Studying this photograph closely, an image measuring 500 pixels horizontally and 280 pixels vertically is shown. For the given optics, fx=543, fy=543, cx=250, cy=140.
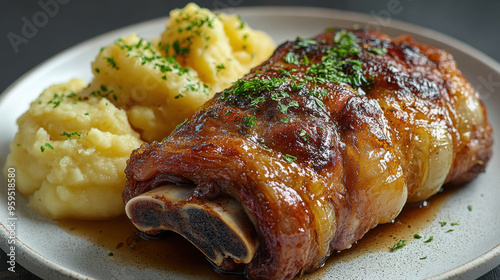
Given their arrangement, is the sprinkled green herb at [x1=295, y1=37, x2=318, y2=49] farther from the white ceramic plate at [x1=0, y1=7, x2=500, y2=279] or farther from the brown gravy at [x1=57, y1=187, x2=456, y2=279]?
the white ceramic plate at [x1=0, y1=7, x2=500, y2=279]

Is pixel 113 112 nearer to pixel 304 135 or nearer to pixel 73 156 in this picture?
pixel 73 156

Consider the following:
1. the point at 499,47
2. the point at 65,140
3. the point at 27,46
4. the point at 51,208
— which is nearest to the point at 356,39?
the point at 65,140

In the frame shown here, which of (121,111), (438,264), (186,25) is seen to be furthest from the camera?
(186,25)

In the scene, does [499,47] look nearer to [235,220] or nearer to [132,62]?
[132,62]

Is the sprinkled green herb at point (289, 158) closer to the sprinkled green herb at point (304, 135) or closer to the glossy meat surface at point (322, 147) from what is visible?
the glossy meat surface at point (322, 147)

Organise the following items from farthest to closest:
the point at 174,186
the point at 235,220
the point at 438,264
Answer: the point at 438,264, the point at 174,186, the point at 235,220

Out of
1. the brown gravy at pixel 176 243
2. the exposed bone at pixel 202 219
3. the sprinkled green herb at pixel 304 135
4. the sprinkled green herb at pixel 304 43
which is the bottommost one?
the brown gravy at pixel 176 243

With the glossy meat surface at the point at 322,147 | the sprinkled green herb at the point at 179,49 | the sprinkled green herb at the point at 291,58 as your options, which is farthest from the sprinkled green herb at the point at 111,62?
the sprinkled green herb at the point at 291,58
